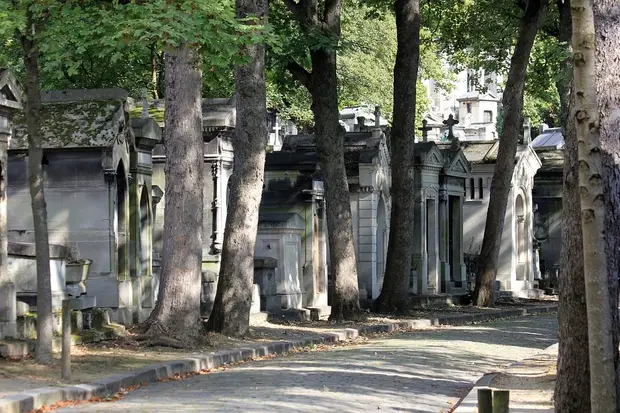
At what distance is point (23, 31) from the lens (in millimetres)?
15125

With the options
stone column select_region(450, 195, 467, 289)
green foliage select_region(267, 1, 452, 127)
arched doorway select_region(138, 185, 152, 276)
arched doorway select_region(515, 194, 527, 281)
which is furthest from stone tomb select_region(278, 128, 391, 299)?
green foliage select_region(267, 1, 452, 127)

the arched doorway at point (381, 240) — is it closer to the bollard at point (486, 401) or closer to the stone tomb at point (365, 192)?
the stone tomb at point (365, 192)

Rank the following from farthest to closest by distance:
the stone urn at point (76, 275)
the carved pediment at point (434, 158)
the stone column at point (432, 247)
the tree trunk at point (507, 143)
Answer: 1. the stone column at point (432, 247)
2. the carved pediment at point (434, 158)
3. the tree trunk at point (507, 143)
4. the stone urn at point (76, 275)

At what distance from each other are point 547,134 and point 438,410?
46.9 metres

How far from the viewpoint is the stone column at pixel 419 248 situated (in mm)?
34469

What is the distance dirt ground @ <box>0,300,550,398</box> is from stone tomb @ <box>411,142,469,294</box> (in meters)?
9.60

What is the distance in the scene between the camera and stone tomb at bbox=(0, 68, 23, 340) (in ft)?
52.7

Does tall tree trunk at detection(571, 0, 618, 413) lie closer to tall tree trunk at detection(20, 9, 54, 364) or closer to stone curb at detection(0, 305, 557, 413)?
stone curb at detection(0, 305, 557, 413)

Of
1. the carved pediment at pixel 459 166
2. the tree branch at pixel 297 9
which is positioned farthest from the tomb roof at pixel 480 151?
the tree branch at pixel 297 9

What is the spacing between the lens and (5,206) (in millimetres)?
16484

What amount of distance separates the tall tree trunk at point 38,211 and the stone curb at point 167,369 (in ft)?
3.37

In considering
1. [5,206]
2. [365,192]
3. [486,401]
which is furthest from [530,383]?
[365,192]

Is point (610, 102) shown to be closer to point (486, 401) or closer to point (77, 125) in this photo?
point (486, 401)

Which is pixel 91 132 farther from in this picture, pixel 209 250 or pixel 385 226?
pixel 385 226
